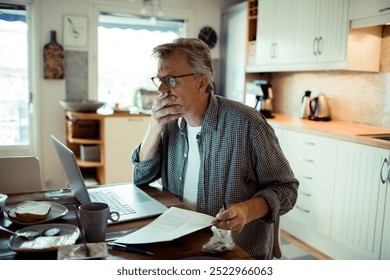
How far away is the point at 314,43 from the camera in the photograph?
284cm

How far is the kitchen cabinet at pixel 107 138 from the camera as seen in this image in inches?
129

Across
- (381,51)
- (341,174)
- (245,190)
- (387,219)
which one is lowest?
(387,219)

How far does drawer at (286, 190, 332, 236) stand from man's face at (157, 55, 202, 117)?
1.51 meters

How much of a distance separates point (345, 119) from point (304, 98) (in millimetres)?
400

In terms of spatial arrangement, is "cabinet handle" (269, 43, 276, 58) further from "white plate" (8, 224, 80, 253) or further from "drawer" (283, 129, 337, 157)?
"white plate" (8, 224, 80, 253)

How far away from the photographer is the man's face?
1.24m

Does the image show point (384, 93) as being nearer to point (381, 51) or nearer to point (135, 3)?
point (381, 51)

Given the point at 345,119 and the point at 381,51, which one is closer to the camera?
the point at 381,51

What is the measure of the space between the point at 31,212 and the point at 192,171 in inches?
20.8

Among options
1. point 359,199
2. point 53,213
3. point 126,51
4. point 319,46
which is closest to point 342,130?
point 359,199

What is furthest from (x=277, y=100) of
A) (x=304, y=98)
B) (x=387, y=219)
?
(x=387, y=219)

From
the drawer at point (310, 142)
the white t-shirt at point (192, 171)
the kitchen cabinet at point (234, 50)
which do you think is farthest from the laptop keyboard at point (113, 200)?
the kitchen cabinet at point (234, 50)

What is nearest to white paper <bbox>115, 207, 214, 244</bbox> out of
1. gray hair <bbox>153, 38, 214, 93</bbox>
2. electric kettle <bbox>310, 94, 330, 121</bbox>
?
gray hair <bbox>153, 38, 214, 93</bbox>
